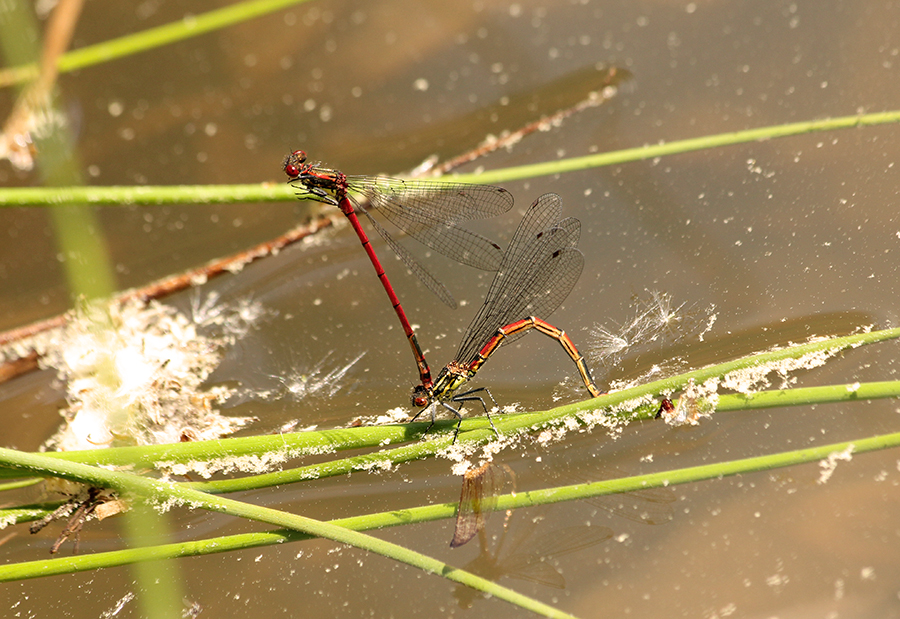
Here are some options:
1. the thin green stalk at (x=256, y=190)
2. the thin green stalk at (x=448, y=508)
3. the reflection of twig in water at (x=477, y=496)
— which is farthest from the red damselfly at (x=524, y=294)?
the thin green stalk at (x=448, y=508)

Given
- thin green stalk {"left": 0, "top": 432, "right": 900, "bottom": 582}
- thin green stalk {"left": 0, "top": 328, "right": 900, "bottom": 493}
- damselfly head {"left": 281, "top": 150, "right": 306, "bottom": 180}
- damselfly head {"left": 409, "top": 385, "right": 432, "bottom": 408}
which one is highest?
damselfly head {"left": 281, "top": 150, "right": 306, "bottom": 180}

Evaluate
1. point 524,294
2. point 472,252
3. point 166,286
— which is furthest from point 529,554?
point 166,286

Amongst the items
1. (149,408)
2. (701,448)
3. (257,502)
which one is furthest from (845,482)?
(149,408)

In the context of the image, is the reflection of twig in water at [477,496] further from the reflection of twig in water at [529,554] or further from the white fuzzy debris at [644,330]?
the white fuzzy debris at [644,330]

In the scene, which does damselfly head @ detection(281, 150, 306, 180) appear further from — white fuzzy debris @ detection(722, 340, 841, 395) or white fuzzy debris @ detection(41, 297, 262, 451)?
white fuzzy debris @ detection(722, 340, 841, 395)

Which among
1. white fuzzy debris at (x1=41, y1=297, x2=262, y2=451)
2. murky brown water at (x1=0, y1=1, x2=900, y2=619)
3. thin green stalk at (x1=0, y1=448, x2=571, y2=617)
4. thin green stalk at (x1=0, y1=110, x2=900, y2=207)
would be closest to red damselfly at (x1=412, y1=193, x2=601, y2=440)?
murky brown water at (x1=0, y1=1, x2=900, y2=619)

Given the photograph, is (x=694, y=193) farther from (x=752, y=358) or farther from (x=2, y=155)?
(x=2, y=155)

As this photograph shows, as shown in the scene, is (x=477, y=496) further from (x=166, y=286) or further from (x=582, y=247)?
(x=166, y=286)
